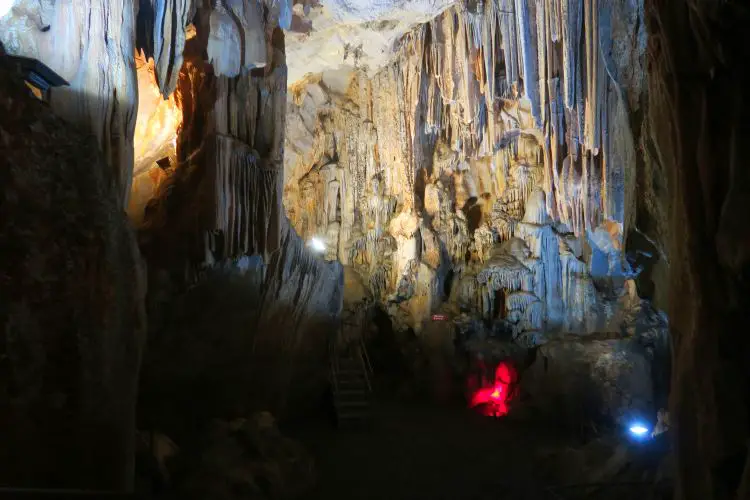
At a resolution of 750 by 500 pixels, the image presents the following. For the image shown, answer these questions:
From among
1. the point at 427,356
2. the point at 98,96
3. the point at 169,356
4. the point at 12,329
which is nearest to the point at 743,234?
the point at 12,329

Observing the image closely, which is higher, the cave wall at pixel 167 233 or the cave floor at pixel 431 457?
the cave wall at pixel 167 233

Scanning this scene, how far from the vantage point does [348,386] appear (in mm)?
9688

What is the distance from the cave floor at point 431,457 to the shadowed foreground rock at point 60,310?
2.85 m

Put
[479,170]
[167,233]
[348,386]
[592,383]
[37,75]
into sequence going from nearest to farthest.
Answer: [37,75], [167,233], [592,383], [348,386], [479,170]

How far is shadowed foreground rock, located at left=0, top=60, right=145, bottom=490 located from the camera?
348 centimetres

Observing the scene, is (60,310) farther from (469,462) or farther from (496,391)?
(496,391)

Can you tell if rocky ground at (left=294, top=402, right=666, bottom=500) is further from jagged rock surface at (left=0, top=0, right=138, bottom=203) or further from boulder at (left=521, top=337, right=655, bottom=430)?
jagged rock surface at (left=0, top=0, right=138, bottom=203)

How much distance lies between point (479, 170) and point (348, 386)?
6391 mm

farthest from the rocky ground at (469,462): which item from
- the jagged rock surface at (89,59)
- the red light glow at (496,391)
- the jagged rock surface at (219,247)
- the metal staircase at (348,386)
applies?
the jagged rock surface at (89,59)

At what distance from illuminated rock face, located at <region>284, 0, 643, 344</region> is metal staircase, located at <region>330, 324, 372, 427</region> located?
3.12 metres

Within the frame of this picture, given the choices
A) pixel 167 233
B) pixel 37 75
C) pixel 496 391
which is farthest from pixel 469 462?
pixel 37 75

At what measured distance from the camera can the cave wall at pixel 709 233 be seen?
2666 millimetres

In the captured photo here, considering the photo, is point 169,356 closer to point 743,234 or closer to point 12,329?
point 12,329

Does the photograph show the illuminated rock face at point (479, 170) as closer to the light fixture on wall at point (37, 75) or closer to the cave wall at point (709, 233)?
the cave wall at point (709, 233)
